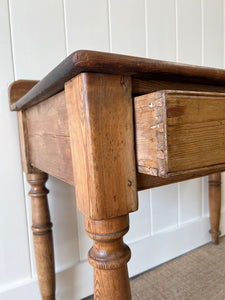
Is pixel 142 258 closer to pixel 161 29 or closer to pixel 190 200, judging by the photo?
pixel 190 200

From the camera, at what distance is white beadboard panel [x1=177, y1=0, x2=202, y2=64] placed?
1.04 metres

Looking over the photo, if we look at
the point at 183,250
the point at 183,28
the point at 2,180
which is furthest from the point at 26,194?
the point at 183,28

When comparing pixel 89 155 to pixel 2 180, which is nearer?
pixel 89 155

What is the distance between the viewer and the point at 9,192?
2.40 ft

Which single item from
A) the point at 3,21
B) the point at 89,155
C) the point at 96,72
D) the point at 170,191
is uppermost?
the point at 3,21

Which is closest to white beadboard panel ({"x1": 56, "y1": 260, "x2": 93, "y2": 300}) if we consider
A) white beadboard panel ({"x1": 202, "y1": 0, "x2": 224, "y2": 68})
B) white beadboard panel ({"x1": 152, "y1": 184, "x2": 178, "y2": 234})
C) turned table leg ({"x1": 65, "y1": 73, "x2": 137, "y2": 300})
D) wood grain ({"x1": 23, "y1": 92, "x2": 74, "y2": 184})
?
white beadboard panel ({"x1": 152, "y1": 184, "x2": 178, "y2": 234})

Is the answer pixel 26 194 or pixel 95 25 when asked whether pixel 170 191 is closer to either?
pixel 26 194

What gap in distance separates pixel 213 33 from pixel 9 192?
3.80 ft

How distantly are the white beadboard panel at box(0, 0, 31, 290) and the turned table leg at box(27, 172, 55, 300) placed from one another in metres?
0.08

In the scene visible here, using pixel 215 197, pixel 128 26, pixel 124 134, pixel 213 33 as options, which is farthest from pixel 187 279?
pixel 213 33

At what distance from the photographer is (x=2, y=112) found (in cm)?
71

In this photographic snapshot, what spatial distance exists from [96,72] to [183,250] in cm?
106

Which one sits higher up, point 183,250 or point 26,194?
point 26,194

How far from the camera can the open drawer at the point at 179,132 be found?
0.88 ft
